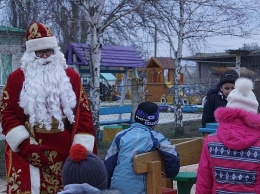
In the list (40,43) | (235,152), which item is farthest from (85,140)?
(235,152)

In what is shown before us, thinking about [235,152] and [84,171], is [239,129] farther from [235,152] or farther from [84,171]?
[84,171]

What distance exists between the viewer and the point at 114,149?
3641 mm

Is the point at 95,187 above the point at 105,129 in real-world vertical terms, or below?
above

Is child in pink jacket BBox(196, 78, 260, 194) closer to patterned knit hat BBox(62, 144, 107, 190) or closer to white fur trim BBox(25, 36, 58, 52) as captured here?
patterned knit hat BBox(62, 144, 107, 190)

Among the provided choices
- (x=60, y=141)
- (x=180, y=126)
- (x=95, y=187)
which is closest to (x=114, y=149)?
(x=60, y=141)

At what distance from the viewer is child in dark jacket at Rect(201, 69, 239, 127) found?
5.17m

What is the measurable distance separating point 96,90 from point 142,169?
6.11 meters

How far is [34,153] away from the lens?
3.56 metres

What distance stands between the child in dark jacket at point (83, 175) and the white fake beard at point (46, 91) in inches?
44.4

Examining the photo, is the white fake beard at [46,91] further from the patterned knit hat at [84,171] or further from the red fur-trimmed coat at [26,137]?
the patterned knit hat at [84,171]

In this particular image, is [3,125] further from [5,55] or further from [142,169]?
[5,55]

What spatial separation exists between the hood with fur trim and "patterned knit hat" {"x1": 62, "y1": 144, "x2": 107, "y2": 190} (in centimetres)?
95

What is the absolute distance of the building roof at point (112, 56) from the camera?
12.4m

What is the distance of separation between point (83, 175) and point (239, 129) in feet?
3.75
